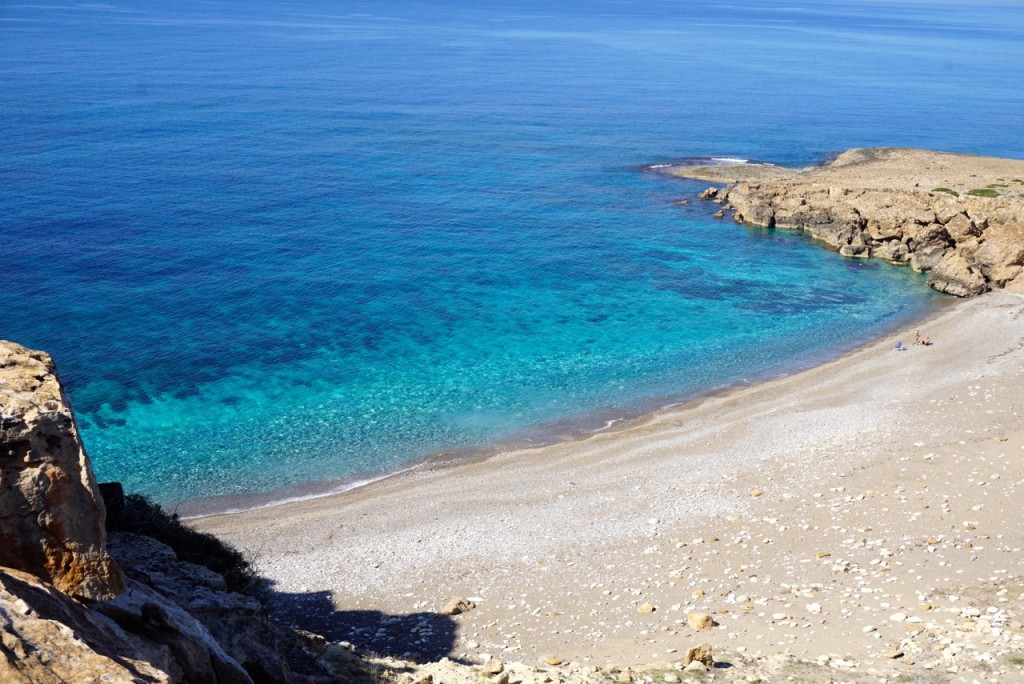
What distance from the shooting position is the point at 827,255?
65.7 meters

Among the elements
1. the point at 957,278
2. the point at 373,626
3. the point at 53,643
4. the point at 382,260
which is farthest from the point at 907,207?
the point at 53,643

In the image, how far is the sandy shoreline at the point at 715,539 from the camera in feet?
72.7

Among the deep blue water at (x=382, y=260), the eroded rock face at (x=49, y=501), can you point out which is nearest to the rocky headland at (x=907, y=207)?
the deep blue water at (x=382, y=260)

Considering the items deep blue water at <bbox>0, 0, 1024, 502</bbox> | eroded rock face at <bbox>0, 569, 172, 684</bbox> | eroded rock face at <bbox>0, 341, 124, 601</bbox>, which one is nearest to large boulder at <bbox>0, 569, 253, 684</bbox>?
eroded rock face at <bbox>0, 569, 172, 684</bbox>

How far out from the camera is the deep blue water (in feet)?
134

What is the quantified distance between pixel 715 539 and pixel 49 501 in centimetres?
2054

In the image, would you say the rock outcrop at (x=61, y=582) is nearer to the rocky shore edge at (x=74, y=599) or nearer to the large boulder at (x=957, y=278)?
the rocky shore edge at (x=74, y=599)

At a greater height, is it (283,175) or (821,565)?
(283,175)

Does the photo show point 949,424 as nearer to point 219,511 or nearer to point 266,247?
point 219,511

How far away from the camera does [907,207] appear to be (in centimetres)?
6562

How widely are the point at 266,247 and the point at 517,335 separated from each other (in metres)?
21.3

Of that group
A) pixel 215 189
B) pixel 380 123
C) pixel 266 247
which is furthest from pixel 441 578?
pixel 380 123

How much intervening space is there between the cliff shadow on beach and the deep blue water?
9.87 m

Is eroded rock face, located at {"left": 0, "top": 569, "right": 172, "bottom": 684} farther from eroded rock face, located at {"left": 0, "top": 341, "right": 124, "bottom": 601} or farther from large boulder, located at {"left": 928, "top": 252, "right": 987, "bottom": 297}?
large boulder, located at {"left": 928, "top": 252, "right": 987, "bottom": 297}
